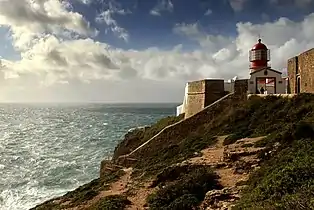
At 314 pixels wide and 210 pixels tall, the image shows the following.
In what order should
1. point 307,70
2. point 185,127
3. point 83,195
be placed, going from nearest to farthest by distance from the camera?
point 83,195
point 307,70
point 185,127

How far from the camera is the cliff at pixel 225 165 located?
7967 millimetres

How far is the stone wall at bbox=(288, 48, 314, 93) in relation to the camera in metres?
17.9

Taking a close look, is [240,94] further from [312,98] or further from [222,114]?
[312,98]

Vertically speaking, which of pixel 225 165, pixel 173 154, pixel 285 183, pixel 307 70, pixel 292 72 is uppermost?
pixel 292 72

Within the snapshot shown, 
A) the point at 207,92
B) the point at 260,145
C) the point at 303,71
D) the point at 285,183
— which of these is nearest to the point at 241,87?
the point at 207,92

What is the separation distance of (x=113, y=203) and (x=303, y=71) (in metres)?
12.8

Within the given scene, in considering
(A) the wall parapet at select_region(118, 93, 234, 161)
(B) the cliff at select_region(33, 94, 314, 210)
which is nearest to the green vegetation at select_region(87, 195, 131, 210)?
(B) the cliff at select_region(33, 94, 314, 210)

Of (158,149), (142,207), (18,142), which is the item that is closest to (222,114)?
(158,149)

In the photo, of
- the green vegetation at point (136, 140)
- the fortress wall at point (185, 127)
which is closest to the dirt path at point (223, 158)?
the fortress wall at point (185, 127)

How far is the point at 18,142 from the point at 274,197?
43656 mm

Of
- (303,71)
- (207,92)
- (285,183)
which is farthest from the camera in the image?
(207,92)

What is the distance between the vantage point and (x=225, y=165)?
12.3 m

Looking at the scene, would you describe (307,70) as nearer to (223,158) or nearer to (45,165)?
(223,158)

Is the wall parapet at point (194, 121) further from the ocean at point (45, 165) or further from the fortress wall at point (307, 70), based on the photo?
the ocean at point (45, 165)
